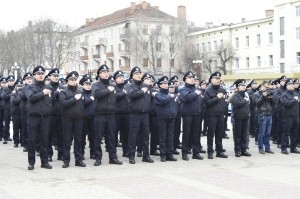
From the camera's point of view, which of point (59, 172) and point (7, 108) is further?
point (7, 108)

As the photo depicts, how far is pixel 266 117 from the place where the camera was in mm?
13125

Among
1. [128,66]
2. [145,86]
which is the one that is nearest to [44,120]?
[145,86]

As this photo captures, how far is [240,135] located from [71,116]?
4386 mm

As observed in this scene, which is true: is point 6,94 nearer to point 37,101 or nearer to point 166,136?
point 37,101

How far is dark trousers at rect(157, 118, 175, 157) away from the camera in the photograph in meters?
11.9

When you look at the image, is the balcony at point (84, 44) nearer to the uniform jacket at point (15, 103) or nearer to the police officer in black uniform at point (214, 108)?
the uniform jacket at point (15, 103)

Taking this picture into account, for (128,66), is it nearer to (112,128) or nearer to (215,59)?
(215,59)

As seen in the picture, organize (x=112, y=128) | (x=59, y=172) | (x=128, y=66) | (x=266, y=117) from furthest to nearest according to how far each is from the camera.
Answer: (x=128, y=66) → (x=266, y=117) → (x=112, y=128) → (x=59, y=172)

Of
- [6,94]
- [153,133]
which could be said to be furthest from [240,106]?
[6,94]

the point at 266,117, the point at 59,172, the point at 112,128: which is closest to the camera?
the point at 59,172

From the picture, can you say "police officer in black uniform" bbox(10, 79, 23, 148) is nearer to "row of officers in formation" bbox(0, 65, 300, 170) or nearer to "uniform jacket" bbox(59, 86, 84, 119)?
"row of officers in formation" bbox(0, 65, 300, 170)

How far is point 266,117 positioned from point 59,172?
567cm

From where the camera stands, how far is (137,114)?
11656 mm

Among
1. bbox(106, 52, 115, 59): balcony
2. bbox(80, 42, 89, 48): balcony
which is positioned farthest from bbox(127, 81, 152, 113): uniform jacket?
bbox(80, 42, 89, 48): balcony
